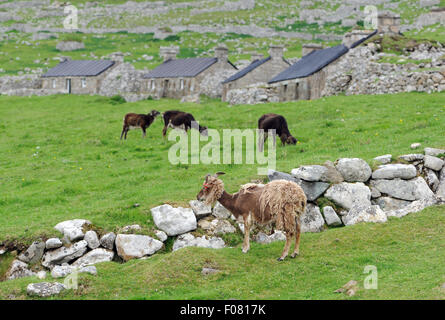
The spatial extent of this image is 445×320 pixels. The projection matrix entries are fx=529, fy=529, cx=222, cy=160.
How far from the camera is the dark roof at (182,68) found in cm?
6406

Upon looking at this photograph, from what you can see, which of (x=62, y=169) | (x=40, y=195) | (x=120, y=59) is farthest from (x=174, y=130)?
(x=120, y=59)

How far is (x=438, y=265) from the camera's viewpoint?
1240 centimetres

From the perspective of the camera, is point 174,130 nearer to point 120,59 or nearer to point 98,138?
point 98,138

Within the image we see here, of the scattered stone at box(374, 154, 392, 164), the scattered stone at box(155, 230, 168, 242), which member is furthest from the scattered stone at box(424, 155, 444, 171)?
the scattered stone at box(155, 230, 168, 242)

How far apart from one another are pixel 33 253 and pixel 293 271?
796cm

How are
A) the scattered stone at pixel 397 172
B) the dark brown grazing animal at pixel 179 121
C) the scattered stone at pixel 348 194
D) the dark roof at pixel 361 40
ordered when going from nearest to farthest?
the scattered stone at pixel 348 194, the scattered stone at pixel 397 172, the dark brown grazing animal at pixel 179 121, the dark roof at pixel 361 40

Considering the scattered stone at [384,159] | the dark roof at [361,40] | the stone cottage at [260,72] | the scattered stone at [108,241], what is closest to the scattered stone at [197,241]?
the scattered stone at [108,241]

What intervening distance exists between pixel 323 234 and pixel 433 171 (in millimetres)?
6719

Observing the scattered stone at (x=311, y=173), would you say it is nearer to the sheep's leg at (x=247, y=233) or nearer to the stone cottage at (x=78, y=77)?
the sheep's leg at (x=247, y=233)

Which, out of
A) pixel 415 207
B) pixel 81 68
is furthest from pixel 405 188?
pixel 81 68

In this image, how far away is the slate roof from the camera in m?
64.1

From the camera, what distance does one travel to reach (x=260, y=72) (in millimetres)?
59000

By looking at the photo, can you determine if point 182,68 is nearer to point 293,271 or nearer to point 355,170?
point 355,170

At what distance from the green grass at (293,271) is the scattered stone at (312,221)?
2.21 m
